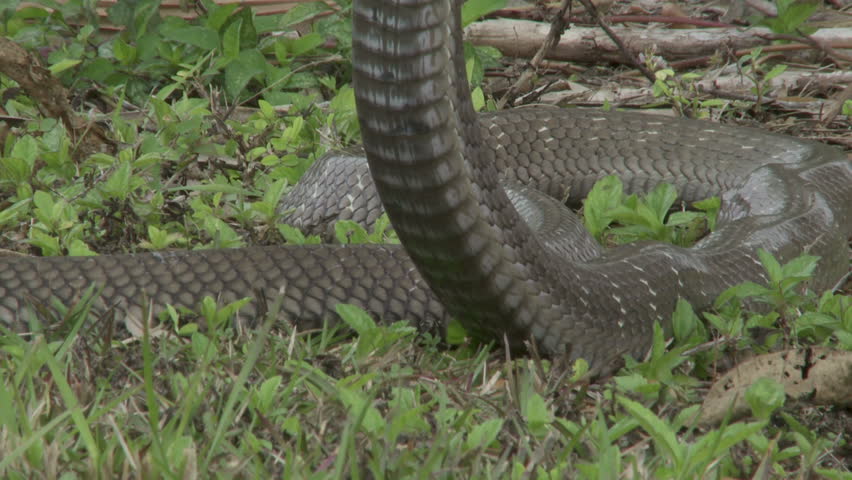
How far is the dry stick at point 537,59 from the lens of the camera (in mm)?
4648

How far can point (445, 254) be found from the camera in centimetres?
208

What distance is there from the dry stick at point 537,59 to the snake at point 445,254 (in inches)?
37.3

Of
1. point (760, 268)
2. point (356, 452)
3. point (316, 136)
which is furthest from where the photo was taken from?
point (316, 136)

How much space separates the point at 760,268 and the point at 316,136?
1.84 meters

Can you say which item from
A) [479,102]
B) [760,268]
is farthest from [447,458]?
[479,102]

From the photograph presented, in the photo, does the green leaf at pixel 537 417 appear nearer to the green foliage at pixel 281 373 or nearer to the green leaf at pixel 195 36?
the green foliage at pixel 281 373

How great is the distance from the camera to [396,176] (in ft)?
6.44

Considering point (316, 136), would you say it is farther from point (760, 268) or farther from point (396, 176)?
point (396, 176)

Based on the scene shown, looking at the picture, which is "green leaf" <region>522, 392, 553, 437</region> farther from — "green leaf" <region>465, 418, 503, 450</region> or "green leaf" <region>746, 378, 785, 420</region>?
"green leaf" <region>746, 378, 785, 420</region>

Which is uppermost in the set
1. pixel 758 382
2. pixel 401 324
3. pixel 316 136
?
pixel 758 382

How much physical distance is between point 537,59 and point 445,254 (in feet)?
9.51

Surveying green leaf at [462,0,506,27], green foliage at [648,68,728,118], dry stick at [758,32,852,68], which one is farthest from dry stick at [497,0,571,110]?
dry stick at [758,32,852,68]

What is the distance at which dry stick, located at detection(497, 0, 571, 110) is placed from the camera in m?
4.65

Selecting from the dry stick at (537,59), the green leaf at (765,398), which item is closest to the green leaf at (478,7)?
the dry stick at (537,59)
